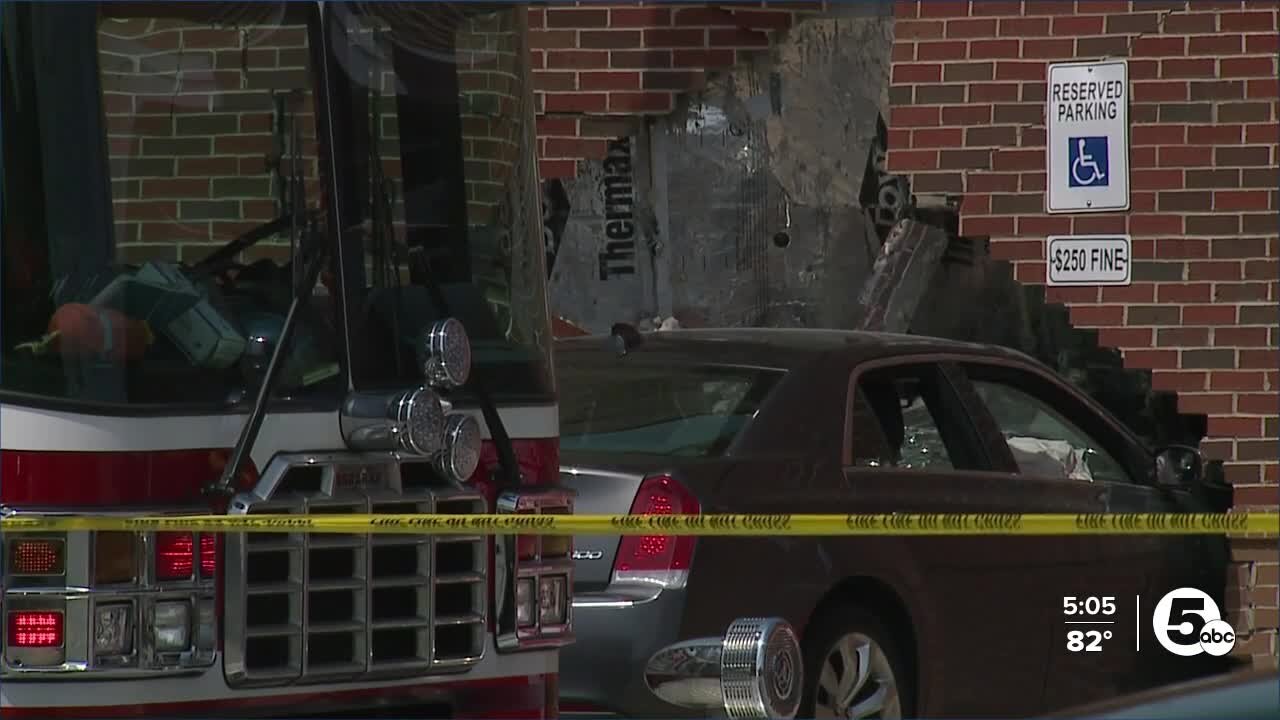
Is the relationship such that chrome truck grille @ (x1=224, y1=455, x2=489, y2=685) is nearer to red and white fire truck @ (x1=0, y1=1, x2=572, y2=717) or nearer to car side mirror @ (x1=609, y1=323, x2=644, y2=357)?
red and white fire truck @ (x1=0, y1=1, x2=572, y2=717)

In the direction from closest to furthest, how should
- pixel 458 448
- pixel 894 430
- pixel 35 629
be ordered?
pixel 35 629
pixel 458 448
pixel 894 430

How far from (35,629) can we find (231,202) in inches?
46.3

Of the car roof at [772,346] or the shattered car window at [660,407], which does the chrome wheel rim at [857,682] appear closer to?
the shattered car window at [660,407]

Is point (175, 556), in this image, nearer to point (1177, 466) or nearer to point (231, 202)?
point (231, 202)

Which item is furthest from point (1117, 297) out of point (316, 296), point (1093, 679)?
point (316, 296)

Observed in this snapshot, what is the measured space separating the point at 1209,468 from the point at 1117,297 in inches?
37.7

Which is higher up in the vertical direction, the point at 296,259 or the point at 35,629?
the point at 296,259

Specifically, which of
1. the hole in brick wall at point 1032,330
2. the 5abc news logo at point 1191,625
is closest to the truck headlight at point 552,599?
the 5abc news logo at point 1191,625

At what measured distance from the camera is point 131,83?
548 centimetres

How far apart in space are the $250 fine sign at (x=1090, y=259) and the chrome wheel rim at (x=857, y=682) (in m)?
3.91

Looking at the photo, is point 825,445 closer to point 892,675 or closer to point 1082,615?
point 892,675

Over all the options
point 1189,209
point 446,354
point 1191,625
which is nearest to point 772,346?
point 446,354

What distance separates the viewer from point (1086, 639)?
8531 mm

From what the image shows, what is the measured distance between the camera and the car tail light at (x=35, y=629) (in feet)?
17.1
